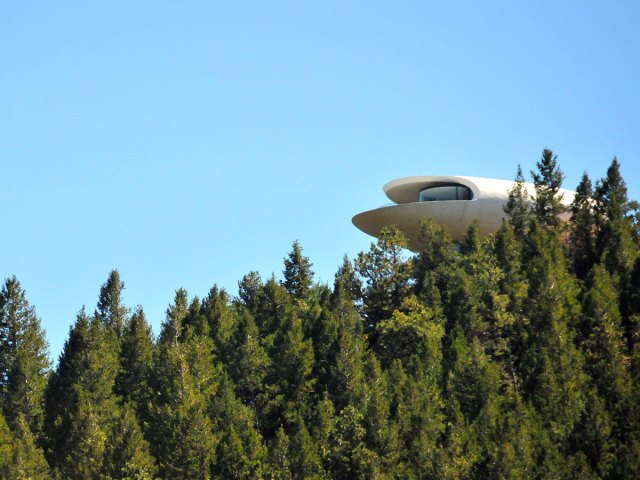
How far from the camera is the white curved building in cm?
7606

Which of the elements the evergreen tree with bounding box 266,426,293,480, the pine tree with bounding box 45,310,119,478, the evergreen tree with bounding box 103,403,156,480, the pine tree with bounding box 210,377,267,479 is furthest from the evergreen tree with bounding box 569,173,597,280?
the evergreen tree with bounding box 103,403,156,480

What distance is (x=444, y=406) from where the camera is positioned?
49.9 metres

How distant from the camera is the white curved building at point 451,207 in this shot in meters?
76.1

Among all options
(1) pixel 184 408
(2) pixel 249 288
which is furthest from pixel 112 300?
(1) pixel 184 408

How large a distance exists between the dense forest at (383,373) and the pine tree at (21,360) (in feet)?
0.36

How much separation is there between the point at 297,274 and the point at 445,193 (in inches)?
559

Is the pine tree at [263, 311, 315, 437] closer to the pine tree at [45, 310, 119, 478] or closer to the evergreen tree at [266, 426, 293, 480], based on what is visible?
the evergreen tree at [266, 426, 293, 480]

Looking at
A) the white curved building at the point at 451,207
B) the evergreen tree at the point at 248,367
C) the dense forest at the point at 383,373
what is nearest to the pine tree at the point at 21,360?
the dense forest at the point at 383,373

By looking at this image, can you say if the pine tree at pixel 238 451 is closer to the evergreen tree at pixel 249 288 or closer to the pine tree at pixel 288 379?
the pine tree at pixel 288 379

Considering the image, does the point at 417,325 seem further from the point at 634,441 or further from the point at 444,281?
the point at 634,441

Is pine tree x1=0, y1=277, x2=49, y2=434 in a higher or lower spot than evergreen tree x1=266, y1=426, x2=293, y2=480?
higher

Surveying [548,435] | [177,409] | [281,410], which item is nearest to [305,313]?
[281,410]

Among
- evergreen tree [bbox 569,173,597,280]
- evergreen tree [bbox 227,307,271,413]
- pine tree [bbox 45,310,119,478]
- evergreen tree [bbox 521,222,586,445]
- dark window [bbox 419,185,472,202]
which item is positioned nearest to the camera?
evergreen tree [bbox 521,222,586,445]

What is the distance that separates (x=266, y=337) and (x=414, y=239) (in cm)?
2354
